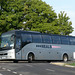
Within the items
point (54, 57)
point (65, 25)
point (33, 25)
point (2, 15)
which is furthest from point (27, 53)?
point (65, 25)

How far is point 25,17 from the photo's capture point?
5169 cm

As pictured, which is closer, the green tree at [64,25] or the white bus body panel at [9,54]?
the white bus body panel at [9,54]

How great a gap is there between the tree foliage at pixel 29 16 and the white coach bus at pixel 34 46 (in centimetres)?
1548

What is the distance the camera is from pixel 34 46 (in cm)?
2930

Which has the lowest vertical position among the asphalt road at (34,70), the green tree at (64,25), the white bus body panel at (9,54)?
the asphalt road at (34,70)

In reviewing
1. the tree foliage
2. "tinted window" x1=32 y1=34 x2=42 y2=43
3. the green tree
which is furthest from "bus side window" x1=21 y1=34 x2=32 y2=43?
the green tree

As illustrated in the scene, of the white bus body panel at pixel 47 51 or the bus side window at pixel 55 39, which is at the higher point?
the bus side window at pixel 55 39

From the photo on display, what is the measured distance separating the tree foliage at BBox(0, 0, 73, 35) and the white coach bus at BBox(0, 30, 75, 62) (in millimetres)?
15479

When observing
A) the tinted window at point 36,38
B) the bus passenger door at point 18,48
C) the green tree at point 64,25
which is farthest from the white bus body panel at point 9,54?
the green tree at point 64,25

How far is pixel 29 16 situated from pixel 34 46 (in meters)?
23.6

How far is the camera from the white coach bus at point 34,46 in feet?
90.4

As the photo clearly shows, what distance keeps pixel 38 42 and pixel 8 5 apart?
67.9 feet

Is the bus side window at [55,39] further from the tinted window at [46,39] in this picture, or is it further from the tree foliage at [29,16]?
the tree foliage at [29,16]

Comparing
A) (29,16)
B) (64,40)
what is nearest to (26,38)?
(64,40)
